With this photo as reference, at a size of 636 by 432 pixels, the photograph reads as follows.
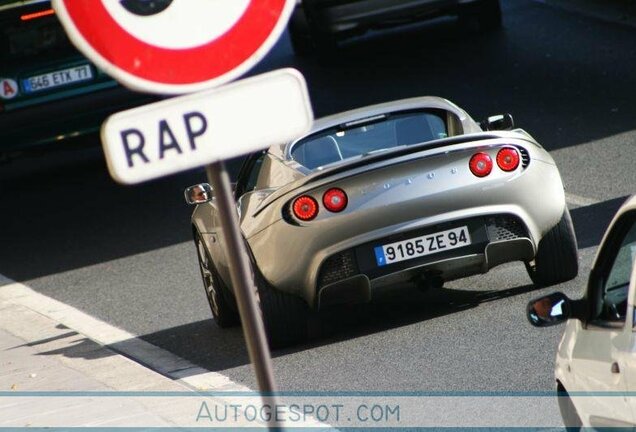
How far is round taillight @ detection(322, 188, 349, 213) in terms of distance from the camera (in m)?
8.71

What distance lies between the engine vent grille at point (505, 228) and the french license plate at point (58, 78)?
311 inches

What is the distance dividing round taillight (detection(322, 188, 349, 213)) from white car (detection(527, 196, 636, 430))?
333cm

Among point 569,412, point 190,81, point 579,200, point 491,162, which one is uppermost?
point 190,81

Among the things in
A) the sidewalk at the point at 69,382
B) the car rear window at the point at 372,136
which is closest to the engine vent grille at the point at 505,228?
the car rear window at the point at 372,136

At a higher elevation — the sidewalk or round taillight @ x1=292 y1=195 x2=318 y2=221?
round taillight @ x1=292 y1=195 x2=318 y2=221

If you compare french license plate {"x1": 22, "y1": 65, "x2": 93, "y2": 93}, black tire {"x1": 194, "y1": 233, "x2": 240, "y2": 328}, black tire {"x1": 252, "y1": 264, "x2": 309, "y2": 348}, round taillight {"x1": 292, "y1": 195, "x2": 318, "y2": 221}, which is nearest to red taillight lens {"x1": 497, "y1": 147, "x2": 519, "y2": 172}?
round taillight {"x1": 292, "y1": 195, "x2": 318, "y2": 221}

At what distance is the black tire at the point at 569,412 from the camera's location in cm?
554

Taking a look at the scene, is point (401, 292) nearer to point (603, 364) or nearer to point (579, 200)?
point (579, 200)

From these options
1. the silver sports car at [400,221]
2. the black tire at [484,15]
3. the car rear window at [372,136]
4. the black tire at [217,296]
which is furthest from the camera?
the black tire at [484,15]

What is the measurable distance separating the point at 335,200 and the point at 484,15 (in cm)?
1362

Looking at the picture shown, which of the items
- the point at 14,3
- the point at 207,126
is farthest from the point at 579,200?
the point at 207,126

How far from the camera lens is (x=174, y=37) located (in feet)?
11.1

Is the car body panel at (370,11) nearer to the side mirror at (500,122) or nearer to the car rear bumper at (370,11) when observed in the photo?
the car rear bumper at (370,11)

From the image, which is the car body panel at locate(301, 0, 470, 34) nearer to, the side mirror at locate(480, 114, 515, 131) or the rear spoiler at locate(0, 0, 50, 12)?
the rear spoiler at locate(0, 0, 50, 12)
